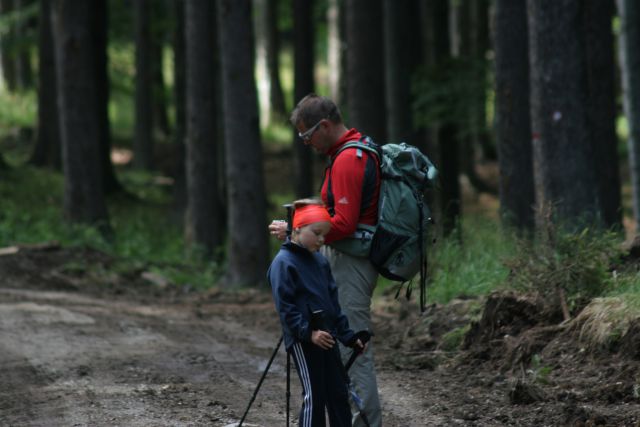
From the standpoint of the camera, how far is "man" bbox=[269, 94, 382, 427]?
6.12 metres

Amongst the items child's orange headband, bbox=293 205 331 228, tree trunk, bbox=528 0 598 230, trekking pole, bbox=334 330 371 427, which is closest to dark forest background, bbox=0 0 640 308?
tree trunk, bbox=528 0 598 230

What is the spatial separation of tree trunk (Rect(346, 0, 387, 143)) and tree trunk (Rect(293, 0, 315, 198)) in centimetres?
370

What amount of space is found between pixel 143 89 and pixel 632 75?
18884 millimetres

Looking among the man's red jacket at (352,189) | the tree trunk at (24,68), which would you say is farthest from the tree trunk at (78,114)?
the tree trunk at (24,68)

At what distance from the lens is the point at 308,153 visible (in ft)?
74.4

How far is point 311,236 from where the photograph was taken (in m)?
5.77

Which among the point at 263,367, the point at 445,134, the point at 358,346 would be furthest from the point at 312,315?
the point at 445,134

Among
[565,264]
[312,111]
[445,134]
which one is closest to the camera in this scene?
[312,111]

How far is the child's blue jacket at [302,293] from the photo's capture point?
5.70m

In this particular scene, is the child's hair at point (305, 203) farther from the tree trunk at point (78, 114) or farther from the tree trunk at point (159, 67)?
the tree trunk at point (159, 67)

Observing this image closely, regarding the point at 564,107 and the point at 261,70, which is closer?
the point at 564,107

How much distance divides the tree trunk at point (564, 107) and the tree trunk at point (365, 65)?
7029mm

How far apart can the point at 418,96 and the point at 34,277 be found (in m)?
8.64

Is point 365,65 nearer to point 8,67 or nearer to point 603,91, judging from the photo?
point 603,91
